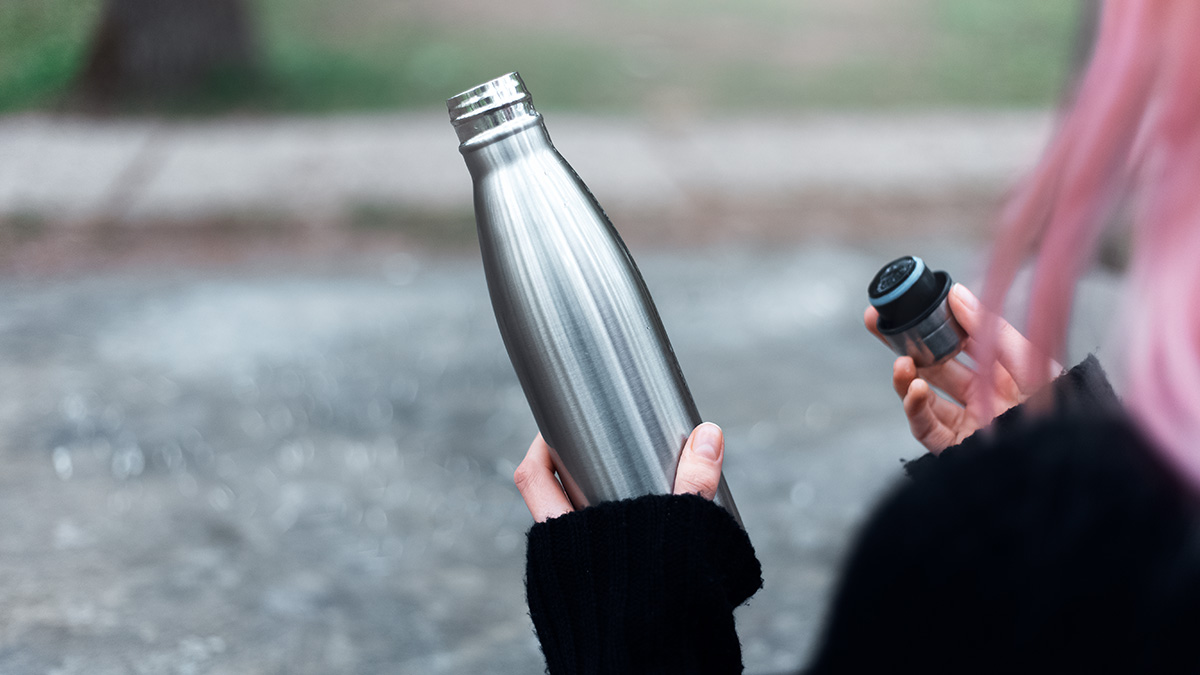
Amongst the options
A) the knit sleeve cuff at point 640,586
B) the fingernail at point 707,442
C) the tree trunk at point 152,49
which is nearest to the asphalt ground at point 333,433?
the fingernail at point 707,442

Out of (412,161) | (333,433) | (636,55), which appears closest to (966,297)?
(333,433)

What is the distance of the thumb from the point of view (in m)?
1.20

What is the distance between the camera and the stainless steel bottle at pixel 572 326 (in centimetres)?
121

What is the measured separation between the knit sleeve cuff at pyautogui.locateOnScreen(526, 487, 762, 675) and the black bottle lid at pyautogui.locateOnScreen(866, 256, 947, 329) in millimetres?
397

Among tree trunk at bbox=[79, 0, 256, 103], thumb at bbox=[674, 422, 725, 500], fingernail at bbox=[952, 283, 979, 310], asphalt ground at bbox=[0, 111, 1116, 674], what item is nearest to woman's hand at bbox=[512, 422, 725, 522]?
thumb at bbox=[674, 422, 725, 500]

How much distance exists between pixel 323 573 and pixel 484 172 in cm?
181

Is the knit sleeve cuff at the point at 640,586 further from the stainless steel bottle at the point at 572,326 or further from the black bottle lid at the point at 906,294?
the black bottle lid at the point at 906,294

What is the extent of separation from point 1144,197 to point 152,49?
7795mm

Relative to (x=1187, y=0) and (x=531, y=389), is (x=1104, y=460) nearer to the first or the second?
(x=1187, y=0)

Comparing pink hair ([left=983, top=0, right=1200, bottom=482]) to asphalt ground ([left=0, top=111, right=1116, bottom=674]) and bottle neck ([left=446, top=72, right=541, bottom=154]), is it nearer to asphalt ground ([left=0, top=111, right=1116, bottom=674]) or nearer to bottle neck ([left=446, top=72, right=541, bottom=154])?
bottle neck ([left=446, top=72, right=541, bottom=154])

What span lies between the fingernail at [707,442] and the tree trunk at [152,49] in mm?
7138

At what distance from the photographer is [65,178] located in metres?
5.73

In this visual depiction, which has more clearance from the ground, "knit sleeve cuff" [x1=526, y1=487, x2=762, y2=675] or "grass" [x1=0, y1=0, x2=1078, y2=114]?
"grass" [x1=0, y1=0, x2=1078, y2=114]

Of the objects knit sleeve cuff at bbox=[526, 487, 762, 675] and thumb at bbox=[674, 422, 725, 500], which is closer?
knit sleeve cuff at bbox=[526, 487, 762, 675]
